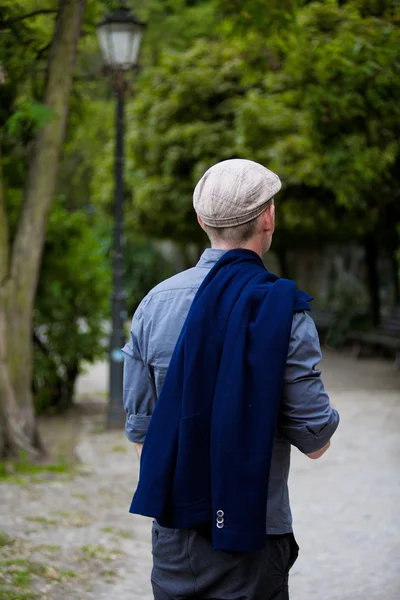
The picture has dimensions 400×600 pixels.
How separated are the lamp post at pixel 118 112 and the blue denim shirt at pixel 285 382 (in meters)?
8.72

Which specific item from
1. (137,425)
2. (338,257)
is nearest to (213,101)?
(338,257)

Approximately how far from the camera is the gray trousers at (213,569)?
2.49 m

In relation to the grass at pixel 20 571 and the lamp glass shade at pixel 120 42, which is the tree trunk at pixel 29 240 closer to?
the lamp glass shade at pixel 120 42

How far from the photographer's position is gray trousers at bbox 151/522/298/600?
249 cm

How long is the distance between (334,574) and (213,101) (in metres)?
17.1

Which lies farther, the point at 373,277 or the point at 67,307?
the point at 373,277

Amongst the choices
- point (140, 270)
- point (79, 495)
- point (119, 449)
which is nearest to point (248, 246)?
point (79, 495)

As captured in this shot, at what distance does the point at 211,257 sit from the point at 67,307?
994cm

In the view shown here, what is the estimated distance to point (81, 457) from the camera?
9.83 metres

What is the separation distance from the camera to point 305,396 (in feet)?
7.97

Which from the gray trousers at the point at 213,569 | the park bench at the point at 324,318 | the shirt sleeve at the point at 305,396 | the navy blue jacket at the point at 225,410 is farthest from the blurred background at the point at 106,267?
the shirt sleeve at the point at 305,396

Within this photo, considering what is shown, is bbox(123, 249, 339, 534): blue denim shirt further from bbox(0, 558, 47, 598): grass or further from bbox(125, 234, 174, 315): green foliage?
bbox(125, 234, 174, 315): green foliage

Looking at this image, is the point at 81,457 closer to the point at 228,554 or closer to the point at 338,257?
the point at 228,554

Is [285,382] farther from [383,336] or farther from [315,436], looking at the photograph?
[383,336]
